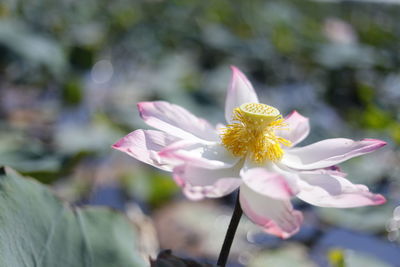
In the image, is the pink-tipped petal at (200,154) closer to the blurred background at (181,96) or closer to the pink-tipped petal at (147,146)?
the pink-tipped petal at (147,146)

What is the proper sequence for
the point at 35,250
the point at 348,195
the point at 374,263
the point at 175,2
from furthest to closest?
the point at 175,2 → the point at 374,263 → the point at 35,250 → the point at 348,195

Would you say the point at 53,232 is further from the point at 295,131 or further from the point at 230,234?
the point at 295,131

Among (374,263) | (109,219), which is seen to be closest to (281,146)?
(109,219)

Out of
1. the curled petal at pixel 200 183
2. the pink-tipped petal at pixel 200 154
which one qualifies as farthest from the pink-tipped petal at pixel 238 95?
the curled petal at pixel 200 183

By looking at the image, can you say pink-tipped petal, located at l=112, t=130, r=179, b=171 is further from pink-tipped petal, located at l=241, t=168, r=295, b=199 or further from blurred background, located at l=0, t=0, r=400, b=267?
blurred background, located at l=0, t=0, r=400, b=267

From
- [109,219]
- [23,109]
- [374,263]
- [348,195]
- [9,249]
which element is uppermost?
[348,195]

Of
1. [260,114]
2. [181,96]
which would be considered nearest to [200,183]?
[260,114]

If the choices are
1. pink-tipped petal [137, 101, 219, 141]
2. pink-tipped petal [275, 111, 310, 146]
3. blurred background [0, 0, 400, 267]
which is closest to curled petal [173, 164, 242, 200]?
pink-tipped petal [137, 101, 219, 141]

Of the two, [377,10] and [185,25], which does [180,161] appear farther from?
[377,10]
